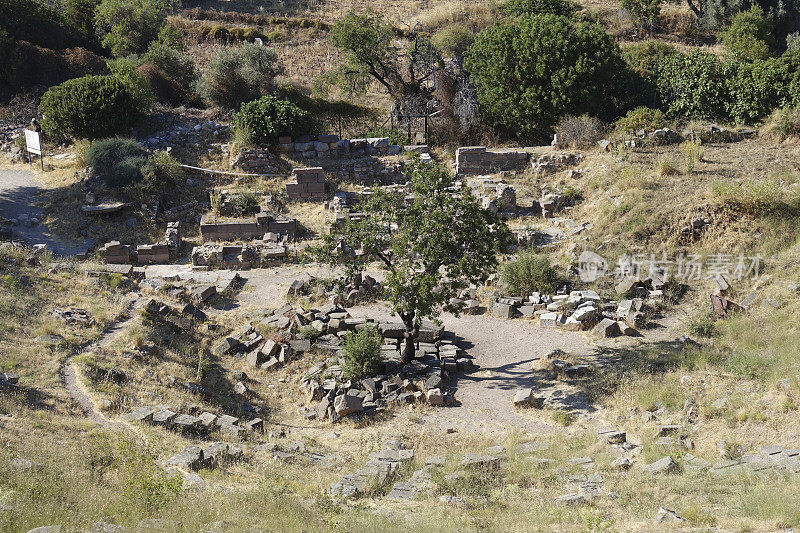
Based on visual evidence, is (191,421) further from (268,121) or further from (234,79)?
(234,79)

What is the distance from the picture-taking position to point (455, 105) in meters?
28.8

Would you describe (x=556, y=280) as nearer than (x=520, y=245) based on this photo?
Yes

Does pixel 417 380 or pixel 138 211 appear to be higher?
pixel 138 211

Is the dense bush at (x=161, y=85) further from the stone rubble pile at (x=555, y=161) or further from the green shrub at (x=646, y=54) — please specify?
the green shrub at (x=646, y=54)

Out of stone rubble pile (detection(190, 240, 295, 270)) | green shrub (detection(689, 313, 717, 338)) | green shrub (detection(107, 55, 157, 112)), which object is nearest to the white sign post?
green shrub (detection(107, 55, 157, 112))

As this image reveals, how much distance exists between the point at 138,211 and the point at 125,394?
11775 mm

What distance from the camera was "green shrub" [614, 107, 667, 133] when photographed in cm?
2516

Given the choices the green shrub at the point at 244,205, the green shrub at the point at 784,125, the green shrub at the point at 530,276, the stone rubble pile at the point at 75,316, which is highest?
the green shrub at the point at 784,125

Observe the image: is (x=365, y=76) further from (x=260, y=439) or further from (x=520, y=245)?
(x=260, y=439)

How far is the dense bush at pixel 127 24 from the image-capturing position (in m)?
34.2

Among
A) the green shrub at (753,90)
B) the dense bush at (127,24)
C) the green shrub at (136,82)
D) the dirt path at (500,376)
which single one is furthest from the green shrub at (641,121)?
the dense bush at (127,24)

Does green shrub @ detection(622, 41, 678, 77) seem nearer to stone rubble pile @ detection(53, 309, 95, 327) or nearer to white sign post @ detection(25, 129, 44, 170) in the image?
white sign post @ detection(25, 129, 44, 170)

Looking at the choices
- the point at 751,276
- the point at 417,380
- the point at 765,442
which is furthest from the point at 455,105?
the point at 765,442

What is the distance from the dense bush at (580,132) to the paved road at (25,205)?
16133mm
